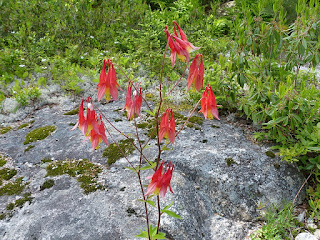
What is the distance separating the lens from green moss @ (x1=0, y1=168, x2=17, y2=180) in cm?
270

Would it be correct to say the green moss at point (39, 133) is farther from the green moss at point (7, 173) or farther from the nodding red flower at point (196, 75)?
the nodding red flower at point (196, 75)

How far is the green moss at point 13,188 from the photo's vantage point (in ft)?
8.20

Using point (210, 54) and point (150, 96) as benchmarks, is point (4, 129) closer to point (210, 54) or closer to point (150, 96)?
point (150, 96)

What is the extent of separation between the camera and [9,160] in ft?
9.63

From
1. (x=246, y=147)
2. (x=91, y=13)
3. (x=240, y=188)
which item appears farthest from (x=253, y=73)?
(x=91, y=13)

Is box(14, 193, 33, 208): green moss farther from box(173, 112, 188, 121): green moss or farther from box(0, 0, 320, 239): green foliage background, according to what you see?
box(0, 0, 320, 239): green foliage background

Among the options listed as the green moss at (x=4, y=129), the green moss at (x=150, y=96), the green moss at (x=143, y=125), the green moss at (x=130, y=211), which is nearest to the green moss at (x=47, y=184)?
the green moss at (x=130, y=211)

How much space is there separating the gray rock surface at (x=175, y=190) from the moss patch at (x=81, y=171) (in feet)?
0.18

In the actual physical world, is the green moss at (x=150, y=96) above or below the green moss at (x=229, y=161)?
above

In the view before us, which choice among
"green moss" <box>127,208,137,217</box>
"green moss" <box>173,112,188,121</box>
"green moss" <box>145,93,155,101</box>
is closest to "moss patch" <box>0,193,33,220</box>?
"green moss" <box>127,208,137,217</box>

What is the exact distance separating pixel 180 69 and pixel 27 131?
253cm

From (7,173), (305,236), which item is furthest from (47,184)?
(305,236)

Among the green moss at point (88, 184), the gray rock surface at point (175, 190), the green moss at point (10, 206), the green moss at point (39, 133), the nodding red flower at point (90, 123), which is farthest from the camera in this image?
the green moss at point (39, 133)

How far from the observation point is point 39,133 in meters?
3.31
